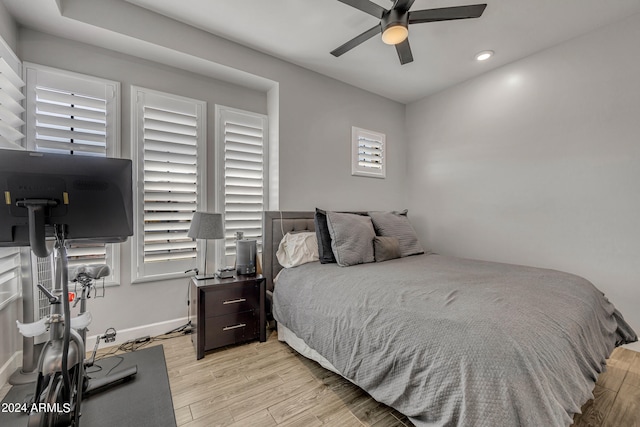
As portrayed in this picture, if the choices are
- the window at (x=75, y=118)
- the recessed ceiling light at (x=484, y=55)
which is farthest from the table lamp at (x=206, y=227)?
the recessed ceiling light at (x=484, y=55)

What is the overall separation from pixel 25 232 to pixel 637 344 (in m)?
4.26

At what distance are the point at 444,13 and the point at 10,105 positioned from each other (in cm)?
303

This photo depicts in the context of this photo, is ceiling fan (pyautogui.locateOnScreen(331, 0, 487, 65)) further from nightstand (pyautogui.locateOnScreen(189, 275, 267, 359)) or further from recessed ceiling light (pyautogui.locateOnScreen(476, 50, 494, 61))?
nightstand (pyautogui.locateOnScreen(189, 275, 267, 359))

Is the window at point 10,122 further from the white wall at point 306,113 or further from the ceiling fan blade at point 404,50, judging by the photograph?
the ceiling fan blade at point 404,50

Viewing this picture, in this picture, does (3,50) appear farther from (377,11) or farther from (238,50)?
(377,11)

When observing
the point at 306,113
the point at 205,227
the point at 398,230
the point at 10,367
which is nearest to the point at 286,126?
the point at 306,113

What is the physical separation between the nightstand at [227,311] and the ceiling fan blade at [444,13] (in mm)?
2386

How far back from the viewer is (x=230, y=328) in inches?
87.7

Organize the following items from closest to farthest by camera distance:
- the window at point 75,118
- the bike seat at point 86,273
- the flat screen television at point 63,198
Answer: the flat screen television at point 63,198 → the bike seat at point 86,273 → the window at point 75,118

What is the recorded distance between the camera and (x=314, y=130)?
317 centimetres

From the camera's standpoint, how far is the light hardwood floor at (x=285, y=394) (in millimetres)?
1473

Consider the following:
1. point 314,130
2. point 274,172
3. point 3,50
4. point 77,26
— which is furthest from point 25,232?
point 314,130

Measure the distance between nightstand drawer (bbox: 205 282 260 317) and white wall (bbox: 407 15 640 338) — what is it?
8.71 ft

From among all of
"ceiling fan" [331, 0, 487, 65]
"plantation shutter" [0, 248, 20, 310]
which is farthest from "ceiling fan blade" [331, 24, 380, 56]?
"plantation shutter" [0, 248, 20, 310]
